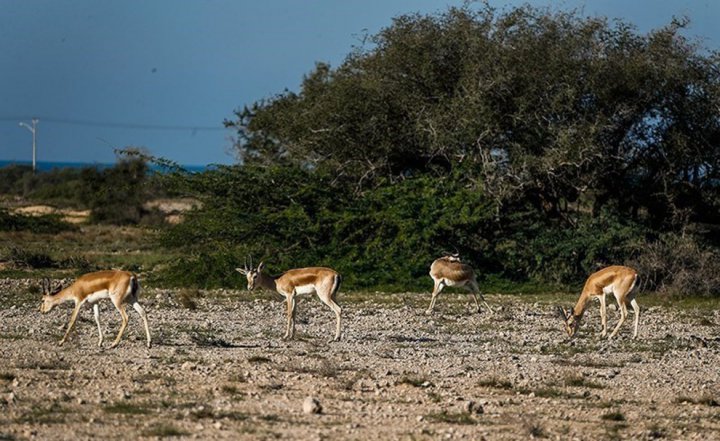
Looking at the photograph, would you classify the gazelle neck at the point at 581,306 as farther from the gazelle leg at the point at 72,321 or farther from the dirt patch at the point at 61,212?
the dirt patch at the point at 61,212

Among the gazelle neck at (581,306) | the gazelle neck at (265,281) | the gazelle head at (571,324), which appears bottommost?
the gazelle head at (571,324)

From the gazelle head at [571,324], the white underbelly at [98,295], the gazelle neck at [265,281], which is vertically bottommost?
the gazelle head at [571,324]

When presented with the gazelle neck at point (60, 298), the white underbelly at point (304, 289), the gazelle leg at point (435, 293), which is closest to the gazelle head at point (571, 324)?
the gazelle leg at point (435, 293)

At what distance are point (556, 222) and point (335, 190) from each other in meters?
5.98

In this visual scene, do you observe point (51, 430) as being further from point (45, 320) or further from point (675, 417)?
point (45, 320)

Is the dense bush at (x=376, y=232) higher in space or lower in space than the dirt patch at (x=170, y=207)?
lower

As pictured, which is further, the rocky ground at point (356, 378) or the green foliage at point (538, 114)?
the green foliage at point (538, 114)

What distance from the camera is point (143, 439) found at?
40.2 feet

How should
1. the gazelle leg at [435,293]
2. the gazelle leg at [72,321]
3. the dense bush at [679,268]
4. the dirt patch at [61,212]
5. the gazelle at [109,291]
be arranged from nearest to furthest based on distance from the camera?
the gazelle leg at [72,321]
the gazelle at [109,291]
the gazelle leg at [435,293]
the dense bush at [679,268]
the dirt patch at [61,212]

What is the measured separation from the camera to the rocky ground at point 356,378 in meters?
13.3

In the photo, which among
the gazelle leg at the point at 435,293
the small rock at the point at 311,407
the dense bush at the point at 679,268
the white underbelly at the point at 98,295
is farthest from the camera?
the dense bush at the point at 679,268

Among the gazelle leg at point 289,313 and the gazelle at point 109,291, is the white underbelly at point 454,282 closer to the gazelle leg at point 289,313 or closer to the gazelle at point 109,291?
the gazelle leg at point 289,313

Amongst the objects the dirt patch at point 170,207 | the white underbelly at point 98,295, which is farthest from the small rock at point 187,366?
the dirt patch at point 170,207

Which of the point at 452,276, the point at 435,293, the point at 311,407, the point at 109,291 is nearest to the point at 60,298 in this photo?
the point at 109,291
